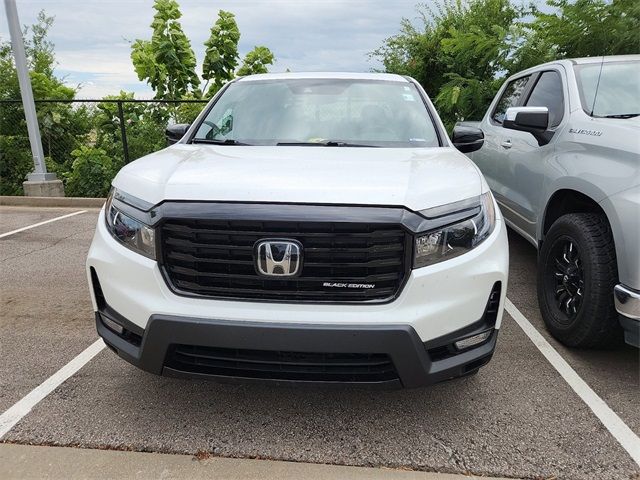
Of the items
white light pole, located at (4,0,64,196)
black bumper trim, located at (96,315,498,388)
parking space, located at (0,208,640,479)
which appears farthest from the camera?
white light pole, located at (4,0,64,196)

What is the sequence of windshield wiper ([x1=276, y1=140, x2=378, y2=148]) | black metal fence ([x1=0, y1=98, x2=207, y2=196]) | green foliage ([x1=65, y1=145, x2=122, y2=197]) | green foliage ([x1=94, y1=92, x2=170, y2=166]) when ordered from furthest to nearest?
green foliage ([x1=94, y1=92, x2=170, y2=166])
black metal fence ([x1=0, y1=98, x2=207, y2=196])
green foliage ([x1=65, y1=145, x2=122, y2=197])
windshield wiper ([x1=276, y1=140, x2=378, y2=148])

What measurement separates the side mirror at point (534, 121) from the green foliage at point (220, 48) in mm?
9126

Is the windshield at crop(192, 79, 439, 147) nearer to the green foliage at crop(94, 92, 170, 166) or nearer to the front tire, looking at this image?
the front tire

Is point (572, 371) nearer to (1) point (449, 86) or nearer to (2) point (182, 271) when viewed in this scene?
(2) point (182, 271)

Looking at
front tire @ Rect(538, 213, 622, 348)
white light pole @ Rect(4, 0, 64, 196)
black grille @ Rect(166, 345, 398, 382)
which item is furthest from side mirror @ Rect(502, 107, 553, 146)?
white light pole @ Rect(4, 0, 64, 196)

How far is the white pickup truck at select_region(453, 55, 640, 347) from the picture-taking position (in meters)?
2.70

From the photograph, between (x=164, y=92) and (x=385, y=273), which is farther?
(x=164, y=92)

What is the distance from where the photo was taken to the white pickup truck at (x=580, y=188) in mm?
2697

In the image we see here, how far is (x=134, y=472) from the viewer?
88.4 inches

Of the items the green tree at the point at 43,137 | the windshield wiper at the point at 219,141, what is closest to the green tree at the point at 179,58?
the green tree at the point at 43,137

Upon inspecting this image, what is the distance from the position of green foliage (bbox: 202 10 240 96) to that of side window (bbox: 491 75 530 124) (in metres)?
7.69

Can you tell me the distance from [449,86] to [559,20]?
203 cm

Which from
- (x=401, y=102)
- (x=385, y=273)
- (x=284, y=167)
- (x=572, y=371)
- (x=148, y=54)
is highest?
(x=148, y=54)

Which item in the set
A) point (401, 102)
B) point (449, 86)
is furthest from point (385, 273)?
point (449, 86)
